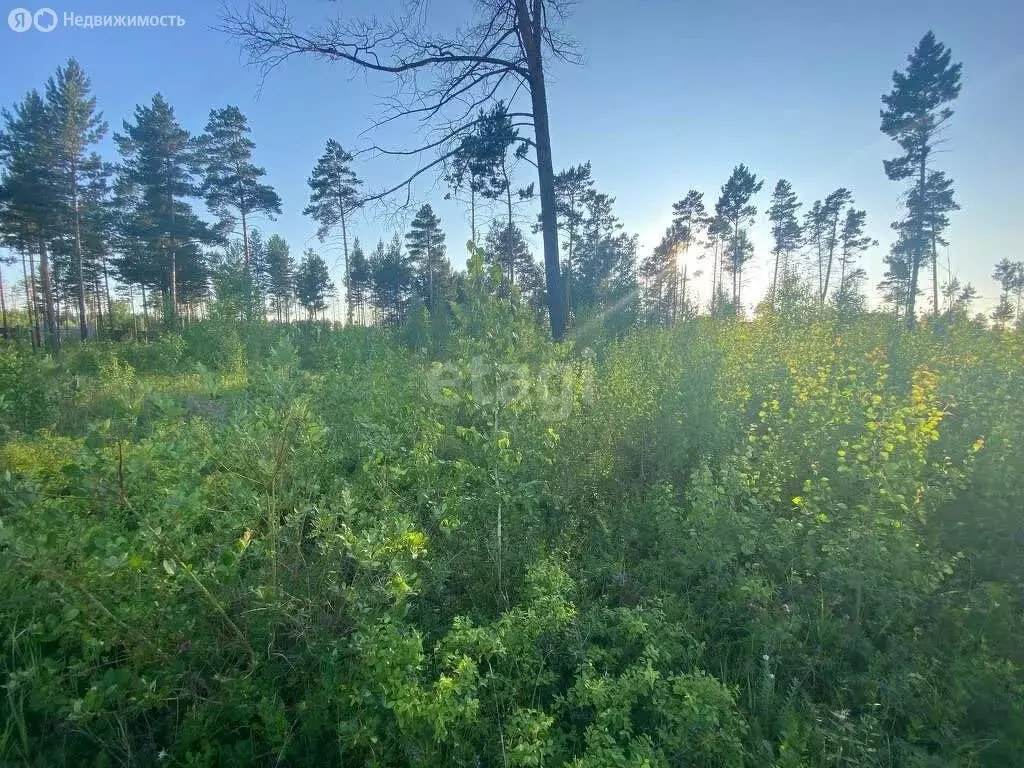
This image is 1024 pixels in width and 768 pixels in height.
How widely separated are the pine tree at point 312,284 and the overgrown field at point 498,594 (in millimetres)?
40747

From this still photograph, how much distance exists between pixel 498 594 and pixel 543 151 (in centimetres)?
637

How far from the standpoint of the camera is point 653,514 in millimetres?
3172

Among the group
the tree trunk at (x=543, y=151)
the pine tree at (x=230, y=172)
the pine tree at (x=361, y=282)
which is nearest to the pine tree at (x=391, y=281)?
the pine tree at (x=361, y=282)

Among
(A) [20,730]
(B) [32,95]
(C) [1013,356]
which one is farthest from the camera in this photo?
(B) [32,95]

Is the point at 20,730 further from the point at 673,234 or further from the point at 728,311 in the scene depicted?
the point at 673,234

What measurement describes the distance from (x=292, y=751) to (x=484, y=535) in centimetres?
132

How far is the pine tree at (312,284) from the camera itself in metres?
40.1

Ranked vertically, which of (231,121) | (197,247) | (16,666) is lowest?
(16,666)

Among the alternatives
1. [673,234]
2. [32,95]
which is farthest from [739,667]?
[673,234]

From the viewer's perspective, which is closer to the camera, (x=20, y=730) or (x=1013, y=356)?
(x=20, y=730)

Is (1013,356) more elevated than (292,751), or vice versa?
(1013,356)

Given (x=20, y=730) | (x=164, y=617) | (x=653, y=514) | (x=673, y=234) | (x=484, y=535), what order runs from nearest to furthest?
(x=20, y=730) < (x=164, y=617) < (x=484, y=535) < (x=653, y=514) < (x=673, y=234)

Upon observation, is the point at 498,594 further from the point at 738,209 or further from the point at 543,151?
the point at 738,209

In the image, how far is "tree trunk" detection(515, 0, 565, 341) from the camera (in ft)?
20.5
